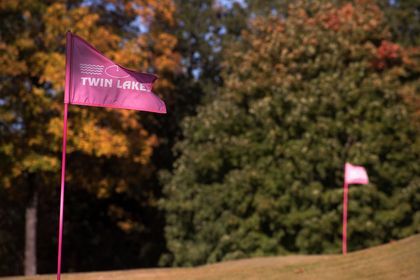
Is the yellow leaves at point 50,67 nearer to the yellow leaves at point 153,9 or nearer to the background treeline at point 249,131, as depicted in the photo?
the background treeline at point 249,131

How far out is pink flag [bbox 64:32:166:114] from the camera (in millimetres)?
11117

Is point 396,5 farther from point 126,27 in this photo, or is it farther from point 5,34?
point 5,34

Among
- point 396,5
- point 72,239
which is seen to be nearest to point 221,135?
point 72,239

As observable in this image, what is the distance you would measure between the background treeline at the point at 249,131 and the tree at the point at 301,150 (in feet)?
0.19

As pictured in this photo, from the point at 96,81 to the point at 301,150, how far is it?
16055mm

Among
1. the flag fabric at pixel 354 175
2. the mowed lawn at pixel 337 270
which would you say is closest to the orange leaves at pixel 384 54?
the flag fabric at pixel 354 175

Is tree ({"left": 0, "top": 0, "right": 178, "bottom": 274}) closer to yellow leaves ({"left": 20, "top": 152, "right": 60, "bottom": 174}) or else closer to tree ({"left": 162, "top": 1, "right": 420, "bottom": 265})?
yellow leaves ({"left": 20, "top": 152, "right": 60, "bottom": 174})

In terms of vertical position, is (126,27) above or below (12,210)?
above

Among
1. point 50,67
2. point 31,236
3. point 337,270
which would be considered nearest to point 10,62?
point 50,67

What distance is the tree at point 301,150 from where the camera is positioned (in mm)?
26562

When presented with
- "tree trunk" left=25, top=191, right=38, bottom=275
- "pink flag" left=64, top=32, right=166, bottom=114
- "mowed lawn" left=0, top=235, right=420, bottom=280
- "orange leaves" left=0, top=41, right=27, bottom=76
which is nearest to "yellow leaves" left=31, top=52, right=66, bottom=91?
"orange leaves" left=0, top=41, right=27, bottom=76

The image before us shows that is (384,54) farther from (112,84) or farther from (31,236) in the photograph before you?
(112,84)

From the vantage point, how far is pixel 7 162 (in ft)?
79.8

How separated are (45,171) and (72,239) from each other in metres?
11.5
